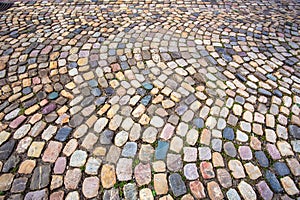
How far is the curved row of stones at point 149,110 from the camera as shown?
2.33 m

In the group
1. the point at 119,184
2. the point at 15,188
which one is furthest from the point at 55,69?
the point at 119,184

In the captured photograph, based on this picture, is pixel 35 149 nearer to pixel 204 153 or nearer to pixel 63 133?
pixel 63 133

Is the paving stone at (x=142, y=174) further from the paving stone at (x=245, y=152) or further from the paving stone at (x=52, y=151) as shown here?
the paving stone at (x=245, y=152)

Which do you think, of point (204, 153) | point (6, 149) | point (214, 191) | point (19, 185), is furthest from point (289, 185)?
point (6, 149)

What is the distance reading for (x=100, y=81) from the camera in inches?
135

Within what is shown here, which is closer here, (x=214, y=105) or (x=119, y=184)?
(x=119, y=184)

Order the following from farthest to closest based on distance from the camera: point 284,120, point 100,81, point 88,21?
point 88,21, point 100,81, point 284,120

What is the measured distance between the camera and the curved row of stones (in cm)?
233

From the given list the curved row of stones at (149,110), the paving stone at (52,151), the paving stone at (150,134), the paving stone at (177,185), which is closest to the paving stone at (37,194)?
the curved row of stones at (149,110)

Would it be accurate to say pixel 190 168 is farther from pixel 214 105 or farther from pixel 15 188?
pixel 15 188

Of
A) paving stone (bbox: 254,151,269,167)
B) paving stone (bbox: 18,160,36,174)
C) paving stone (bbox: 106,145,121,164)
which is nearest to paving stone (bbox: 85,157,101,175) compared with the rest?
paving stone (bbox: 106,145,121,164)

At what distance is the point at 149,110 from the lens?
9.83 ft

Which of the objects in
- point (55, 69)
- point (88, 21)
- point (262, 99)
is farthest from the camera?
point (88, 21)

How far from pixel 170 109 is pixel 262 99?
1349 mm
